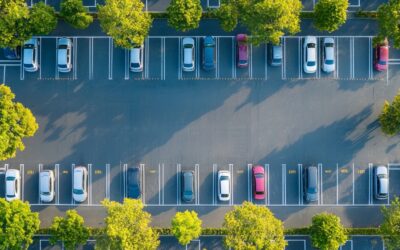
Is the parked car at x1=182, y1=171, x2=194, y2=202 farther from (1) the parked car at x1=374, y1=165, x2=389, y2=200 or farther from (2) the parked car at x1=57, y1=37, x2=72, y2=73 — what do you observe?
(1) the parked car at x1=374, y1=165, x2=389, y2=200

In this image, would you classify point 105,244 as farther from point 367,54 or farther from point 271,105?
Result: point 367,54

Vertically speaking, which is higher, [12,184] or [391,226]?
[12,184]

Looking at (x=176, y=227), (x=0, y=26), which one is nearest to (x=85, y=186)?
(x=176, y=227)

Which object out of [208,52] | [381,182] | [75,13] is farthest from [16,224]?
[381,182]

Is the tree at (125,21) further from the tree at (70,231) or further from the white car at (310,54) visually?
the tree at (70,231)

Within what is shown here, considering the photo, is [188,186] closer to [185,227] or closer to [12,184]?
[185,227]
